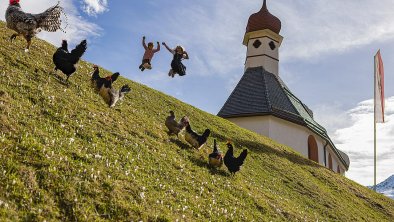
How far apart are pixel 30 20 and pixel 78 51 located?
8.19 ft

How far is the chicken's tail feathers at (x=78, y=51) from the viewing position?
1708 cm

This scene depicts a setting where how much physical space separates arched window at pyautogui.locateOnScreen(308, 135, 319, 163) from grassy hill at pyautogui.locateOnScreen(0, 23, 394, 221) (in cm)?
2294


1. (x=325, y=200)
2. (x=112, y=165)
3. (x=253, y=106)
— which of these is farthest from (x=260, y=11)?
(x=112, y=165)

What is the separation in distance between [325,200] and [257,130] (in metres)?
23.2

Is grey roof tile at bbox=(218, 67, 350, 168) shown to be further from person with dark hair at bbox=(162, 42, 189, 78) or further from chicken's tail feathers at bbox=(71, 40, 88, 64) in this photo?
chicken's tail feathers at bbox=(71, 40, 88, 64)

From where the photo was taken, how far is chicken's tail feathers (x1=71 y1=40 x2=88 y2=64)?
1708 centimetres

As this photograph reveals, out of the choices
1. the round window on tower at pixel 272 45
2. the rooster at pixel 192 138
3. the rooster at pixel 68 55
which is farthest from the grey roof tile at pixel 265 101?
the rooster at pixel 68 55

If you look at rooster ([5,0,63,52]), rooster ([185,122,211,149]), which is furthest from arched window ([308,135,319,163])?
rooster ([5,0,63,52])

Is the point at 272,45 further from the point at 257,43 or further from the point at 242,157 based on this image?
the point at 242,157

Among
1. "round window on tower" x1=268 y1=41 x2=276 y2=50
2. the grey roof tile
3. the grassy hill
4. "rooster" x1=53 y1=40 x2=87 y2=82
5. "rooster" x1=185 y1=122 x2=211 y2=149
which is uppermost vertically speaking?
"round window on tower" x1=268 y1=41 x2=276 y2=50

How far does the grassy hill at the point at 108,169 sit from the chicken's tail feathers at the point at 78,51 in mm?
1341

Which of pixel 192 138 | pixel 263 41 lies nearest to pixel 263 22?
pixel 263 41

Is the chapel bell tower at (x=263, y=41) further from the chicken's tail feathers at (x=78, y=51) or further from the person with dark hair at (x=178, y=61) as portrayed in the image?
the chicken's tail feathers at (x=78, y=51)

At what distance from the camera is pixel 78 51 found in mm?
17141
